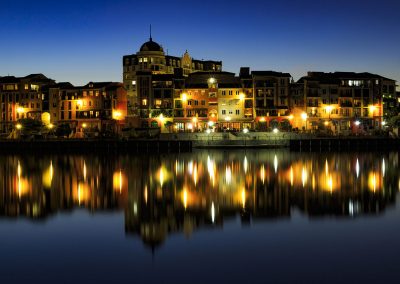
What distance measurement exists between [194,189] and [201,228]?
1374cm

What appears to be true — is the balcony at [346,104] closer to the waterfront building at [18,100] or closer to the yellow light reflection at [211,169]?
the yellow light reflection at [211,169]

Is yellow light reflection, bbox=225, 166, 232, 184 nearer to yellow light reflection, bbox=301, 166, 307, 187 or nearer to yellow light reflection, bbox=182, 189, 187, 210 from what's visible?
yellow light reflection, bbox=301, 166, 307, 187

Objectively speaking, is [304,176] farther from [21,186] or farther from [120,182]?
[21,186]

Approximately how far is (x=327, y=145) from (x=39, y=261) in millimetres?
67035

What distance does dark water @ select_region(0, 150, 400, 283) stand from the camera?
57.9 feet

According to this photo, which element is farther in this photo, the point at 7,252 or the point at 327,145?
the point at 327,145

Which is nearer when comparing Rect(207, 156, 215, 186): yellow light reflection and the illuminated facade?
Rect(207, 156, 215, 186): yellow light reflection

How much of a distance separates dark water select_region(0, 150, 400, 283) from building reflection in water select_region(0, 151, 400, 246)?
10cm

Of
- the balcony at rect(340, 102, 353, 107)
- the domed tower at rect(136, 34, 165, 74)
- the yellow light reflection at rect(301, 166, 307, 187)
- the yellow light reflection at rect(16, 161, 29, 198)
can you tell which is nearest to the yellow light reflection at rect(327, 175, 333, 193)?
the yellow light reflection at rect(301, 166, 307, 187)

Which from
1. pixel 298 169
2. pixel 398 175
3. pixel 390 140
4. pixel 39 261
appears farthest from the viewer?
pixel 390 140

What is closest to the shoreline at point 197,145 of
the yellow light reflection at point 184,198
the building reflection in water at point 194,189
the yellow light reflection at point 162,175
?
the building reflection in water at point 194,189

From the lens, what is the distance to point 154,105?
307 ft

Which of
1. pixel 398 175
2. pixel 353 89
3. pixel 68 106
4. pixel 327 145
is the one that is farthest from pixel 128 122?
pixel 398 175

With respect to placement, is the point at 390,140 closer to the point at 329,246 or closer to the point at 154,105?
the point at 154,105
